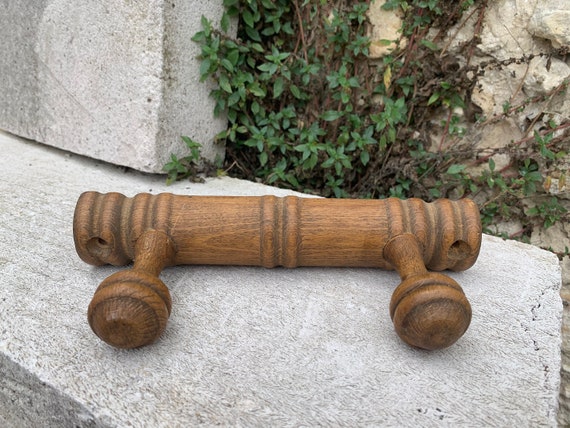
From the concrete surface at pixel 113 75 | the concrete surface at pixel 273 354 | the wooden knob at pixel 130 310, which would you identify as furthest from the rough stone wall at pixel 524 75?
the wooden knob at pixel 130 310

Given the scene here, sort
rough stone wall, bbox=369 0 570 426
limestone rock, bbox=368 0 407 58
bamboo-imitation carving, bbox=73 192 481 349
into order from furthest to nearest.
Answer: limestone rock, bbox=368 0 407 58 → rough stone wall, bbox=369 0 570 426 → bamboo-imitation carving, bbox=73 192 481 349

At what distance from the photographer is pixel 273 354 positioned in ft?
4.50

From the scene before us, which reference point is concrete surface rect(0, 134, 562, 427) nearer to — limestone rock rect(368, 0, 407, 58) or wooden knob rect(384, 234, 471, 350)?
wooden knob rect(384, 234, 471, 350)

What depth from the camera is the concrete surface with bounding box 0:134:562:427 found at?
120cm

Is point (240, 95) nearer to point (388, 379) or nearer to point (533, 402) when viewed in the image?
point (388, 379)

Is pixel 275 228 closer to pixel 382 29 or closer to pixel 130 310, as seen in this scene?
pixel 130 310

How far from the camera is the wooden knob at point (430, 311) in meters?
1.24

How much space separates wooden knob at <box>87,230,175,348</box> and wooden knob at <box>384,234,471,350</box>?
0.66m

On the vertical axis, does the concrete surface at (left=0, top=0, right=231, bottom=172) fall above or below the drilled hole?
above

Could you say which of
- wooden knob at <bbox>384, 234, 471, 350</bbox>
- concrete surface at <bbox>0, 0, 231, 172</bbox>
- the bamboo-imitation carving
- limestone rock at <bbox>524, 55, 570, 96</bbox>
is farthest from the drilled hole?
concrete surface at <bbox>0, 0, 231, 172</bbox>

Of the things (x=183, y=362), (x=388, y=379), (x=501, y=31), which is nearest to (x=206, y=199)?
(x=183, y=362)

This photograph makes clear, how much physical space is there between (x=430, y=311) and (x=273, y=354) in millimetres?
463

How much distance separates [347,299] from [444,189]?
4.09ft


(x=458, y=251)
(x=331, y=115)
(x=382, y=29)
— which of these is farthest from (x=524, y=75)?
(x=458, y=251)
